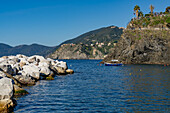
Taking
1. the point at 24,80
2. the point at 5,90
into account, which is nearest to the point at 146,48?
the point at 24,80

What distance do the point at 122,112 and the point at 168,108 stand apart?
4.78 meters

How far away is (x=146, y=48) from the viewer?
119 m

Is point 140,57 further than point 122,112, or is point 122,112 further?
point 140,57

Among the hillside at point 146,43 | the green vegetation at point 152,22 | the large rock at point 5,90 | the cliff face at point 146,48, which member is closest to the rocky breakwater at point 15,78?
the large rock at point 5,90

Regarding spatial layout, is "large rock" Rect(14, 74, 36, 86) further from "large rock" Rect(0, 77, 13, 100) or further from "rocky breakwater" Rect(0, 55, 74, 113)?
"large rock" Rect(0, 77, 13, 100)

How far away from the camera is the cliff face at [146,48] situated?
11553 cm

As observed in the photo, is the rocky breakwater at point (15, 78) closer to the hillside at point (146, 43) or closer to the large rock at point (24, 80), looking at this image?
the large rock at point (24, 80)

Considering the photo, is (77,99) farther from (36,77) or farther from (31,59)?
(31,59)

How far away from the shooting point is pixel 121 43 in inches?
5212

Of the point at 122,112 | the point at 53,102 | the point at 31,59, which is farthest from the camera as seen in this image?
the point at 31,59

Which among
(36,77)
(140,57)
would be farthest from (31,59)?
(140,57)

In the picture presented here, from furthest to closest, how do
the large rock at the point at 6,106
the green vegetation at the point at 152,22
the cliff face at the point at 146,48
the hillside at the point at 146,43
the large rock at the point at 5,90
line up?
1. the green vegetation at the point at 152,22
2. the hillside at the point at 146,43
3. the cliff face at the point at 146,48
4. the large rock at the point at 5,90
5. the large rock at the point at 6,106

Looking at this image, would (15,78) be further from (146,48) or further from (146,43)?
Result: (146,43)

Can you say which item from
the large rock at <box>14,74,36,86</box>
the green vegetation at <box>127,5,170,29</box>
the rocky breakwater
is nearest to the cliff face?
the green vegetation at <box>127,5,170,29</box>
